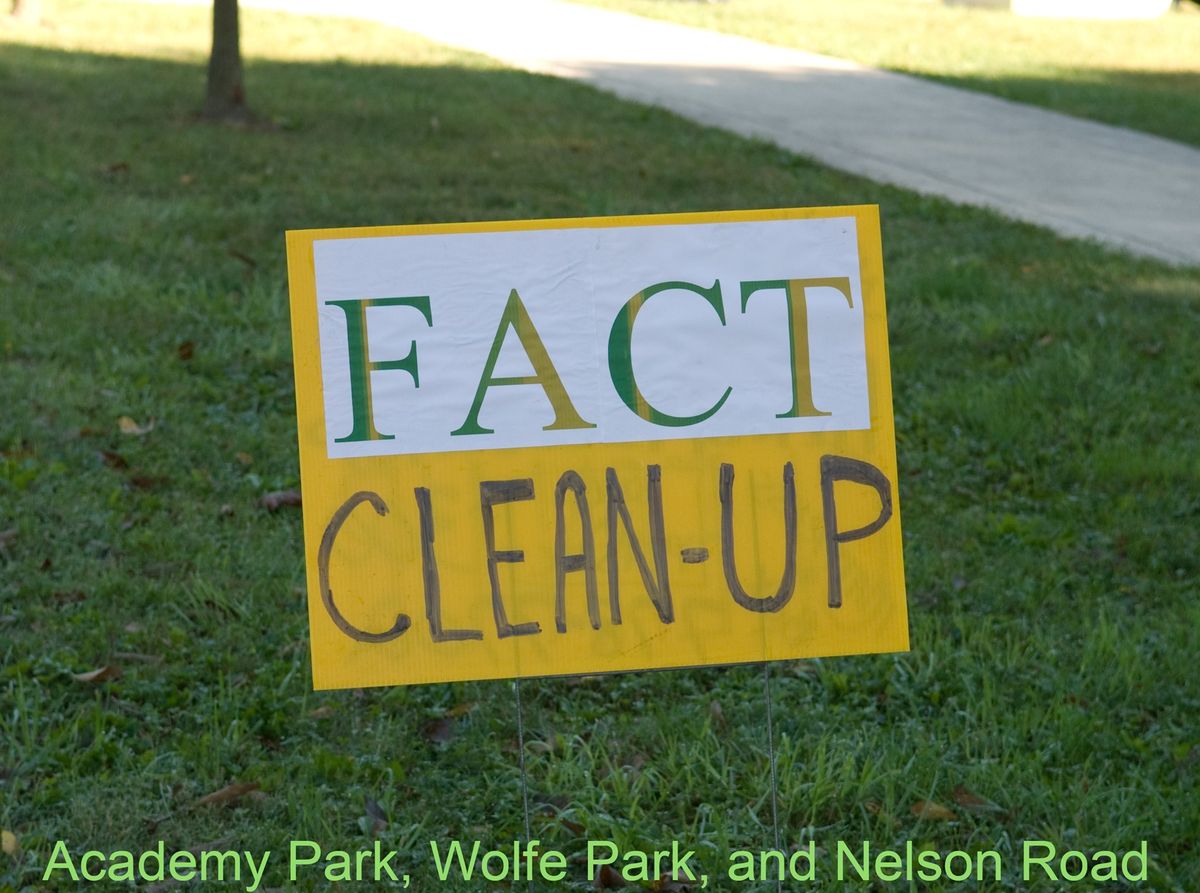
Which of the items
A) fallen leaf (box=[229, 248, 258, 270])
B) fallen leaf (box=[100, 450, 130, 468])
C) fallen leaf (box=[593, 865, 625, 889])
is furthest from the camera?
fallen leaf (box=[229, 248, 258, 270])

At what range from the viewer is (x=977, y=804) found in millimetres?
3242

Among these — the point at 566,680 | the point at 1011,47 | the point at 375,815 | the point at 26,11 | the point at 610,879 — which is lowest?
the point at 610,879

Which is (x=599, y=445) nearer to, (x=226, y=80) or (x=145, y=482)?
(x=145, y=482)

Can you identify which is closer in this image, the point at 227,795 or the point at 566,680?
the point at 227,795

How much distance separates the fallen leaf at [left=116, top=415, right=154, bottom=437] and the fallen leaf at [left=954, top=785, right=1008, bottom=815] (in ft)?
10.1

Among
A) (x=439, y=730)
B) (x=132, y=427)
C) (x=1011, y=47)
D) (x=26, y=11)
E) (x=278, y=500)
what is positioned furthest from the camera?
(x=1011, y=47)

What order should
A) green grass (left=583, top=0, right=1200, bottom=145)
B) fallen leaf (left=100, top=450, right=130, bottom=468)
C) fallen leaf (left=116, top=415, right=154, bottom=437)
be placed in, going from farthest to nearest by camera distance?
green grass (left=583, top=0, right=1200, bottom=145) < fallen leaf (left=116, top=415, right=154, bottom=437) < fallen leaf (left=100, top=450, right=130, bottom=468)

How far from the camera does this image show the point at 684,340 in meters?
2.84

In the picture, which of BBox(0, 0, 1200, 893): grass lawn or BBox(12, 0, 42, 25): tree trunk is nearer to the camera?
BBox(0, 0, 1200, 893): grass lawn

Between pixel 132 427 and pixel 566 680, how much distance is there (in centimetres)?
212

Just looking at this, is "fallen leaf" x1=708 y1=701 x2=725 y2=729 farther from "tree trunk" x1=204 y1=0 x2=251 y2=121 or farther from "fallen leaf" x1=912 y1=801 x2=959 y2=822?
"tree trunk" x1=204 y1=0 x2=251 y2=121

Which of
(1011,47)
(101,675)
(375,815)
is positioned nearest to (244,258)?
(101,675)

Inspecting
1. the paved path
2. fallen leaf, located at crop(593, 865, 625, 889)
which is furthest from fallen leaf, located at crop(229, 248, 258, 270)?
fallen leaf, located at crop(593, 865, 625, 889)

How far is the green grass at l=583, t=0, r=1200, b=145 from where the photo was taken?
12836 millimetres
